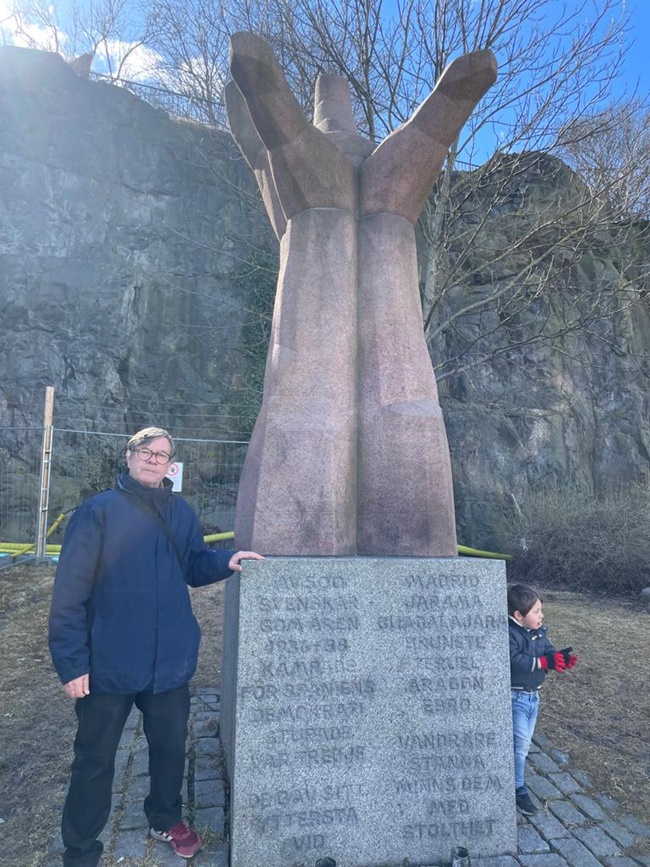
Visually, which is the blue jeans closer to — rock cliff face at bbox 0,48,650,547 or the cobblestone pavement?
the cobblestone pavement

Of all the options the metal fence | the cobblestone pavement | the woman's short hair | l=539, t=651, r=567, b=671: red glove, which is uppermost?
the metal fence

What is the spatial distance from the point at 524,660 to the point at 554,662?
0.14 metres

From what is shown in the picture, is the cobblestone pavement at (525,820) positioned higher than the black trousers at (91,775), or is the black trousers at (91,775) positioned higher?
the black trousers at (91,775)

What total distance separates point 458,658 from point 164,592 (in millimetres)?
1312

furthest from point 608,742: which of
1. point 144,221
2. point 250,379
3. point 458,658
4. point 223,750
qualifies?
point 144,221

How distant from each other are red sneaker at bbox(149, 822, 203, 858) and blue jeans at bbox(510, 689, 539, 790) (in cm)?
157

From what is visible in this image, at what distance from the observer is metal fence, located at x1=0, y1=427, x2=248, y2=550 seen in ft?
40.8

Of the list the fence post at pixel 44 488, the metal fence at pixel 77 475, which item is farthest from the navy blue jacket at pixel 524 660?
the metal fence at pixel 77 475

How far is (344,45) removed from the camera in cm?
931

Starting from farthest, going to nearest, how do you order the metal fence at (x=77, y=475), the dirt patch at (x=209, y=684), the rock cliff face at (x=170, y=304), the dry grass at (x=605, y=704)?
the rock cliff face at (x=170, y=304)
the metal fence at (x=77, y=475)
the dry grass at (x=605, y=704)
the dirt patch at (x=209, y=684)

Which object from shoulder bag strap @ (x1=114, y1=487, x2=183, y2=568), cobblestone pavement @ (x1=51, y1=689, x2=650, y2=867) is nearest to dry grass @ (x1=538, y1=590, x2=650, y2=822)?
cobblestone pavement @ (x1=51, y1=689, x2=650, y2=867)

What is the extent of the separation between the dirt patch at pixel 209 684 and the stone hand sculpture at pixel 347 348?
65.2 inches

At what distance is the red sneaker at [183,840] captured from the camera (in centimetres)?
258

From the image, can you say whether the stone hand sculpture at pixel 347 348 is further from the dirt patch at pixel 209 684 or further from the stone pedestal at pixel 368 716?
the dirt patch at pixel 209 684
